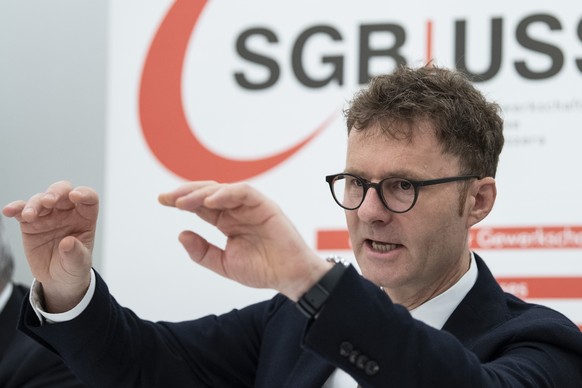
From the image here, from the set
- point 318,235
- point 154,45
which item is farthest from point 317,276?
point 154,45

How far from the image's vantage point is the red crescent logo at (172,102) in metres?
3.45

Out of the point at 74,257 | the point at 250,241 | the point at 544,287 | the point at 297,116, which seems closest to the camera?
the point at 250,241

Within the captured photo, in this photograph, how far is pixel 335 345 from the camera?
1627 mm

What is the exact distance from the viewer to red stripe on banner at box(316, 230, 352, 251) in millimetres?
3197

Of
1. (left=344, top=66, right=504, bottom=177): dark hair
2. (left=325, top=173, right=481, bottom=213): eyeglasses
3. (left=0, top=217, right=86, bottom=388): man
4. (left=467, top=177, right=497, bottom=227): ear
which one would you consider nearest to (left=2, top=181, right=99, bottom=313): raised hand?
(left=325, top=173, right=481, bottom=213): eyeglasses

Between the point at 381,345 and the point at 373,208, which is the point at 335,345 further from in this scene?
the point at 373,208

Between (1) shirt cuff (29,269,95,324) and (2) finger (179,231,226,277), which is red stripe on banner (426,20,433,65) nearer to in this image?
(1) shirt cuff (29,269,95,324)

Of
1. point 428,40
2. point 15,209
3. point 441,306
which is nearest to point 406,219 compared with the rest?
point 441,306

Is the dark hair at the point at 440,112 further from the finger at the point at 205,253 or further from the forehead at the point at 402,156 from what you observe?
the finger at the point at 205,253

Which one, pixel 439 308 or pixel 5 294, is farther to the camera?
pixel 5 294

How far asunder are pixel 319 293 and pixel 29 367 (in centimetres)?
190

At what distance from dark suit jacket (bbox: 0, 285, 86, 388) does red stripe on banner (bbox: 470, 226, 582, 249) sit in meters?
1.39

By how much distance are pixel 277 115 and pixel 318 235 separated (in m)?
0.43

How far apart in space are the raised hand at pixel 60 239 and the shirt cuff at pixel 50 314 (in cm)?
1
